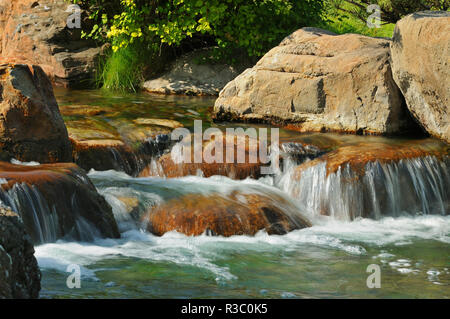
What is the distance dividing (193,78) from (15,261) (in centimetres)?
975

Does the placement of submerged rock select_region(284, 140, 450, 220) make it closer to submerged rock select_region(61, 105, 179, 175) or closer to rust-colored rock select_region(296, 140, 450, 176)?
rust-colored rock select_region(296, 140, 450, 176)

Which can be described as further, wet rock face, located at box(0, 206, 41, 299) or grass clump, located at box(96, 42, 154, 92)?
grass clump, located at box(96, 42, 154, 92)

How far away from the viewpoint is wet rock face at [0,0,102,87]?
44.5ft

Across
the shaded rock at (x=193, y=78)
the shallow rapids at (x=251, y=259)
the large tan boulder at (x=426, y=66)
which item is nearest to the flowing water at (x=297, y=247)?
the shallow rapids at (x=251, y=259)

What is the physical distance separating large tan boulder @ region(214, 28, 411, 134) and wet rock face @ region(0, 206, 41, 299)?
6.27 meters

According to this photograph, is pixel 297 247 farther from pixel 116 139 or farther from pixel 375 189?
pixel 116 139

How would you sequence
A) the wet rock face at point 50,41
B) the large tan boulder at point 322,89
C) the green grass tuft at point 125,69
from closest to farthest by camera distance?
the large tan boulder at point 322,89 → the green grass tuft at point 125,69 → the wet rock face at point 50,41

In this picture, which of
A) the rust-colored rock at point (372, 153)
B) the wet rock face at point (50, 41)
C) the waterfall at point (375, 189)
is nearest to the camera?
the waterfall at point (375, 189)

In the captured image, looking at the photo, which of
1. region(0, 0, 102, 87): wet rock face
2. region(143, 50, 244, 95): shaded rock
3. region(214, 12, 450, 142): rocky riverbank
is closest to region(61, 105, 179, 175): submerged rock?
region(214, 12, 450, 142): rocky riverbank

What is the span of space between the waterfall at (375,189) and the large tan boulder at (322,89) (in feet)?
4.78

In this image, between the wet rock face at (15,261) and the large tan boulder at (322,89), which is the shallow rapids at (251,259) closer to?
the wet rock face at (15,261)

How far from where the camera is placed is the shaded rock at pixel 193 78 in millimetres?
12867

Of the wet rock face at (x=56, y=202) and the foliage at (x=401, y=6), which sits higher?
the foliage at (x=401, y=6)
